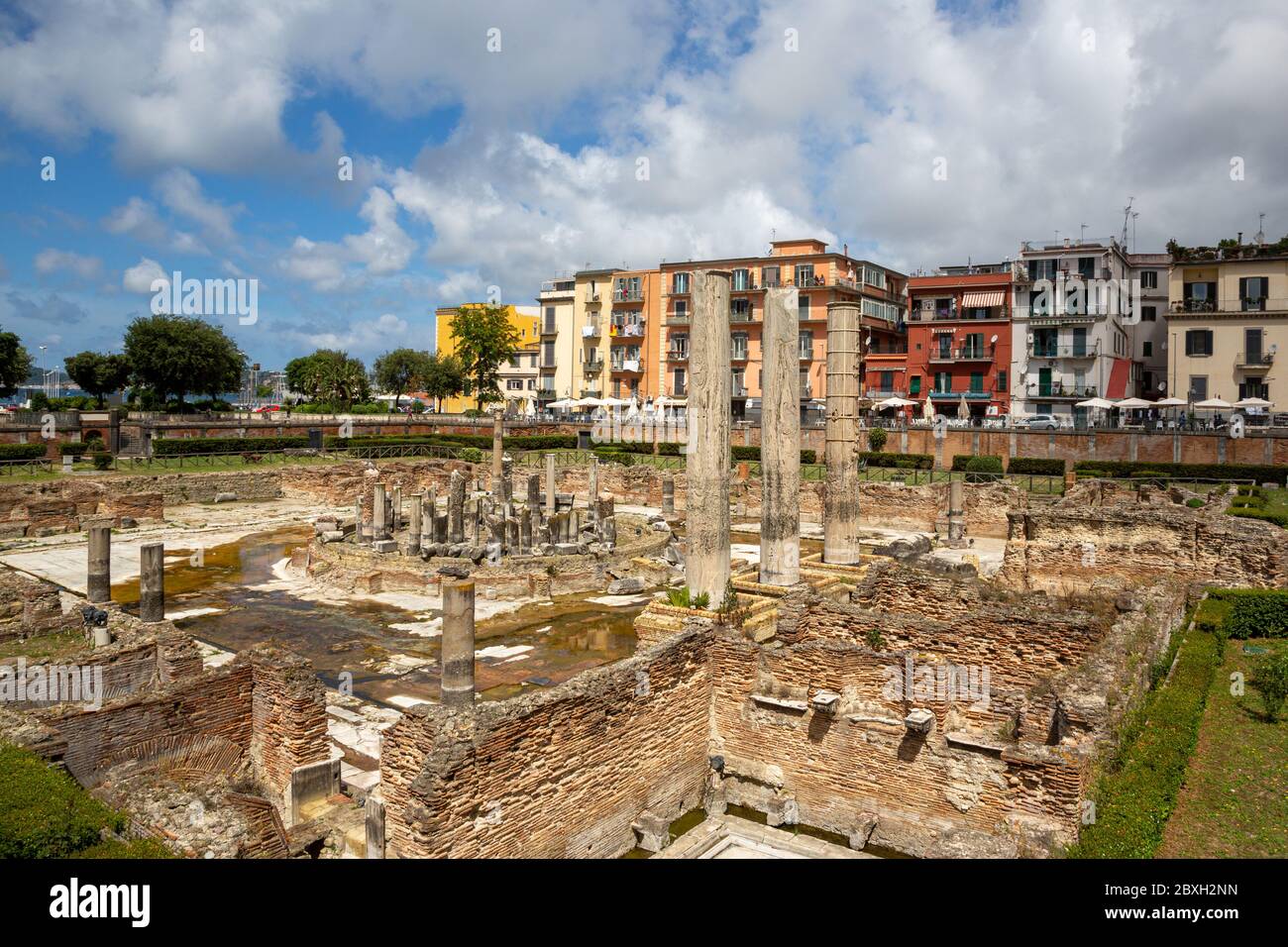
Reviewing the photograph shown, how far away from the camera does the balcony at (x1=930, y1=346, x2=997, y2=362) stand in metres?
56.7

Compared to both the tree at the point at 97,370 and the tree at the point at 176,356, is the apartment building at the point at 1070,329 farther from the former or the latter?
the tree at the point at 97,370

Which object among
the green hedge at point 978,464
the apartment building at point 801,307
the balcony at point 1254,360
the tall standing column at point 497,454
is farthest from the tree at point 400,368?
the balcony at point 1254,360

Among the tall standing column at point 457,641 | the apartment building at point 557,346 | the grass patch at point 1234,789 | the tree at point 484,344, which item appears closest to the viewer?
the grass patch at point 1234,789

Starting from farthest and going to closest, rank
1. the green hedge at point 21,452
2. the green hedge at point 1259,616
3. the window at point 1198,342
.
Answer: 1. the window at point 1198,342
2. the green hedge at point 21,452
3. the green hedge at point 1259,616

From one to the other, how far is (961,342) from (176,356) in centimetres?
5047

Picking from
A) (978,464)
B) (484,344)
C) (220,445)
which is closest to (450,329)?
(484,344)

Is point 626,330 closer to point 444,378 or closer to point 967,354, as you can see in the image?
point 444,378

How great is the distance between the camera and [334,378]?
273 ft

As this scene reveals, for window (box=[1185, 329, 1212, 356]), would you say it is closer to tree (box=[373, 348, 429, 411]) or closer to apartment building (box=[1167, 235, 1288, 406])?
apartment building (box=[1167, 235, 1288, 406])

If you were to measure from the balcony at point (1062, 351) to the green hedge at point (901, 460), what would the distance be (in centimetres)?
1597

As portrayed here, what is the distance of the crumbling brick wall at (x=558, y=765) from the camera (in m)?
8.61

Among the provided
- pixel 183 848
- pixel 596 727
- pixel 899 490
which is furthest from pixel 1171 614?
pixel 899 490
